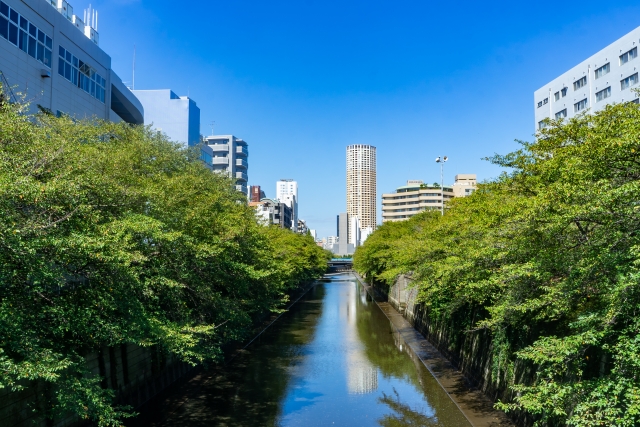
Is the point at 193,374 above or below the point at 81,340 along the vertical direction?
below

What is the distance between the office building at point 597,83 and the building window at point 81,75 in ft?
142

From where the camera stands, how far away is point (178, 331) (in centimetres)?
2011

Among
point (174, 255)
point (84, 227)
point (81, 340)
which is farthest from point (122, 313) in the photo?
point (174, 255)

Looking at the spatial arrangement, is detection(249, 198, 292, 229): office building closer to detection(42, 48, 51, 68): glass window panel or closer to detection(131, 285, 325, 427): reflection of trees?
detection(131, 285, 325, 427): reflection of trees

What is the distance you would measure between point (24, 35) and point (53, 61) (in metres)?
3.31

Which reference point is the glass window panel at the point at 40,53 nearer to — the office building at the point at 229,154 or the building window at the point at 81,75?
the building window at the point at 81,75

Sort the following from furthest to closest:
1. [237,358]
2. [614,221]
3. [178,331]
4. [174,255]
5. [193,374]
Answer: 1. [237,358]
2. [193,374]
3. [174,255]
4. [178,331]
5. [614,221]

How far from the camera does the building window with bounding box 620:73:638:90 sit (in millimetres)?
54216

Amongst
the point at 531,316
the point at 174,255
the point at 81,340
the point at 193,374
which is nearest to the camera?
the point at 81,340

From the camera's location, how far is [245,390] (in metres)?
28.1

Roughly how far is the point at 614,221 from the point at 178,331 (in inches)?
604

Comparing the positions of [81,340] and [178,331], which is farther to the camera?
[178,331]

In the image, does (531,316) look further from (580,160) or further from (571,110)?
(571,110)

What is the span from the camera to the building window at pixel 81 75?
36.2 m
